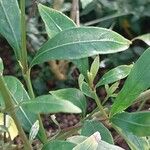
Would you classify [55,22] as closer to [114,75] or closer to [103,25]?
[114,75]

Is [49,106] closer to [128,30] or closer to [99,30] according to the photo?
[99,30]

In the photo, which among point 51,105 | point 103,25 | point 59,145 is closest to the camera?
point 51,105

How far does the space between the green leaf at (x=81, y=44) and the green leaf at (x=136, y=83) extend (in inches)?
1.5

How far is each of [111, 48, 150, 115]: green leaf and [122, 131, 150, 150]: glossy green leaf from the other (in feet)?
0.22

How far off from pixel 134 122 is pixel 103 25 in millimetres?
1633

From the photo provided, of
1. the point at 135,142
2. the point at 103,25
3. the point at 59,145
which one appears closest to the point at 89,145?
the point at 59,145

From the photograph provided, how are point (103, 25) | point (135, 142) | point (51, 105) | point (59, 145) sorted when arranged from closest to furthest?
1. point (51, 105)
2. point (59, 145)
3. point (135, 142)
4. point (103, 25)

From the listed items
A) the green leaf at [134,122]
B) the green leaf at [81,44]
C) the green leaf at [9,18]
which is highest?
the green leaf at [9,18]

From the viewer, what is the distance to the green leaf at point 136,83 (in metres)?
0.65

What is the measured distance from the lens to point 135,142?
0.74 m

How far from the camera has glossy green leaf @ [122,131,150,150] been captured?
73cm

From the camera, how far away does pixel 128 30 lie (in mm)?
2352

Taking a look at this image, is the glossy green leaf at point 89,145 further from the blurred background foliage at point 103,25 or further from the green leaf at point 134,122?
the blurred background foliage at point 103,25

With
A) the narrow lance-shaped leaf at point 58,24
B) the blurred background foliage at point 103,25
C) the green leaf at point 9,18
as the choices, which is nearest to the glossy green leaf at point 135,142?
the narrow lance-shaped leaf at point 58,24
